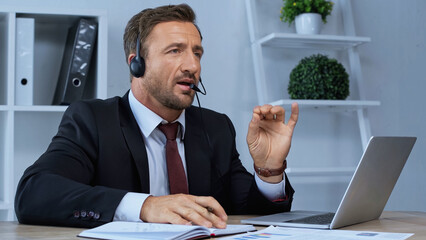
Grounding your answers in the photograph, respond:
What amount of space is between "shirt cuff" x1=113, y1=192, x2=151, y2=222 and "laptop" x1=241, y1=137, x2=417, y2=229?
246 millimetres

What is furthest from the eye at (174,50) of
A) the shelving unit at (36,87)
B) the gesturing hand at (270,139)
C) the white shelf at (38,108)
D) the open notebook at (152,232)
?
the open notebook at (152,232)

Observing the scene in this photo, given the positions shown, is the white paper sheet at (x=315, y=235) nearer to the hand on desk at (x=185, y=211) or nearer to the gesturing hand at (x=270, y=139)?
the hand on desk at (x=185, y=211)

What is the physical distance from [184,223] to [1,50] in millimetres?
1519

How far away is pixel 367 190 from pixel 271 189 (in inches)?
15.6

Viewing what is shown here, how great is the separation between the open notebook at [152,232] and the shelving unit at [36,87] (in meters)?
1.28

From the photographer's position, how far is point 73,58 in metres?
2.33

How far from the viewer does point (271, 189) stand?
1662mm

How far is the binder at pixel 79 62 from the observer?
7.64 feet

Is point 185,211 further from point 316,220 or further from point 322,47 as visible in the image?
point 322,47

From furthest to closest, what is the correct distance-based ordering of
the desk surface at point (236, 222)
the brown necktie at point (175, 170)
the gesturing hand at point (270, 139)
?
the brown necktie at point (175, 170) → the gesturing hand at point (270, 139) → the desk surface at point (236, 222)

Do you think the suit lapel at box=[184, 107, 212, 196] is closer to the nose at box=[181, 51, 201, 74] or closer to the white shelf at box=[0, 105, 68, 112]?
the nose at box=[181, 51, 201, 74]

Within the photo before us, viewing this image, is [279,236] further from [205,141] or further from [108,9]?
[108,9]

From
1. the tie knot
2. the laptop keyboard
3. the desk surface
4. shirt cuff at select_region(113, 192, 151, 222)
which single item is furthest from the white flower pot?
shirt cuff at select_region(113, 192, 151, 222)

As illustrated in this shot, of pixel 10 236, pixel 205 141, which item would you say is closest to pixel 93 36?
pixel 205 141
